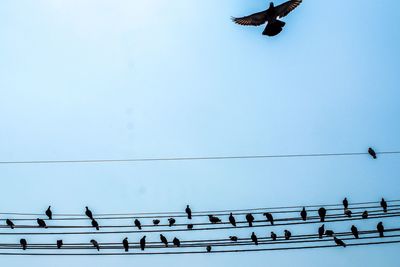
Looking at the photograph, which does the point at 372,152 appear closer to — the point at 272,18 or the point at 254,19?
the point at 272,18

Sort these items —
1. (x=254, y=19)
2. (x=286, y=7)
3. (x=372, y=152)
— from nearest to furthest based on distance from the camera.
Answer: (x=286, y=7), (x=254, y=19), (x=372, y=152)

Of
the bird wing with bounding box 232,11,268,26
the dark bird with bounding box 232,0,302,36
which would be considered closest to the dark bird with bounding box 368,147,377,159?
the dark bird with bounding box 232,0,302,36

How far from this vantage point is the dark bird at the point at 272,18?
1158 cm

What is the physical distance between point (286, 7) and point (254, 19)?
102 cm

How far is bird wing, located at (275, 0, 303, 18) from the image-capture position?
39.0ft

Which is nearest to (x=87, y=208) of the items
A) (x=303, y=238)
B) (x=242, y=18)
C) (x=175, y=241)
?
(x=175, y=241)

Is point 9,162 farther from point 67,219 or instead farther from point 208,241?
point 208,241

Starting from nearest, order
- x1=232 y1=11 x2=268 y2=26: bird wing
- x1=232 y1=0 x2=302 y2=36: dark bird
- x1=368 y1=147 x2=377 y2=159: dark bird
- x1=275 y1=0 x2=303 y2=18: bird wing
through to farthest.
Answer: x1=232 y1=0 x2=302 y2=36: dark bird, x1=275 y1=0 x2=303 y2=18: bird wing, x1=232 y1=11 x2=268 y2=26: bird wing, x1=368 y1=147 x2=377 y2=159: dark bird

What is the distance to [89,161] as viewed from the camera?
41.4ft

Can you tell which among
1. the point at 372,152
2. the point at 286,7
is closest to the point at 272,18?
the point at 286,7

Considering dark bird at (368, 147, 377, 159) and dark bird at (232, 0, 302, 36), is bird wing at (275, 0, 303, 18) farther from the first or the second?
dark bird at (368, 147, 377, 159)

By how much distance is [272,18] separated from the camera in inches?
478

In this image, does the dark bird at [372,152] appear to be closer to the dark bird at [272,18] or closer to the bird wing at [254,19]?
the dark bird at [272,18]

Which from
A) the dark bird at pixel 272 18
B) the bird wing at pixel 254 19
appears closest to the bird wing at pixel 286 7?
the dark bird at pixel 272 18
